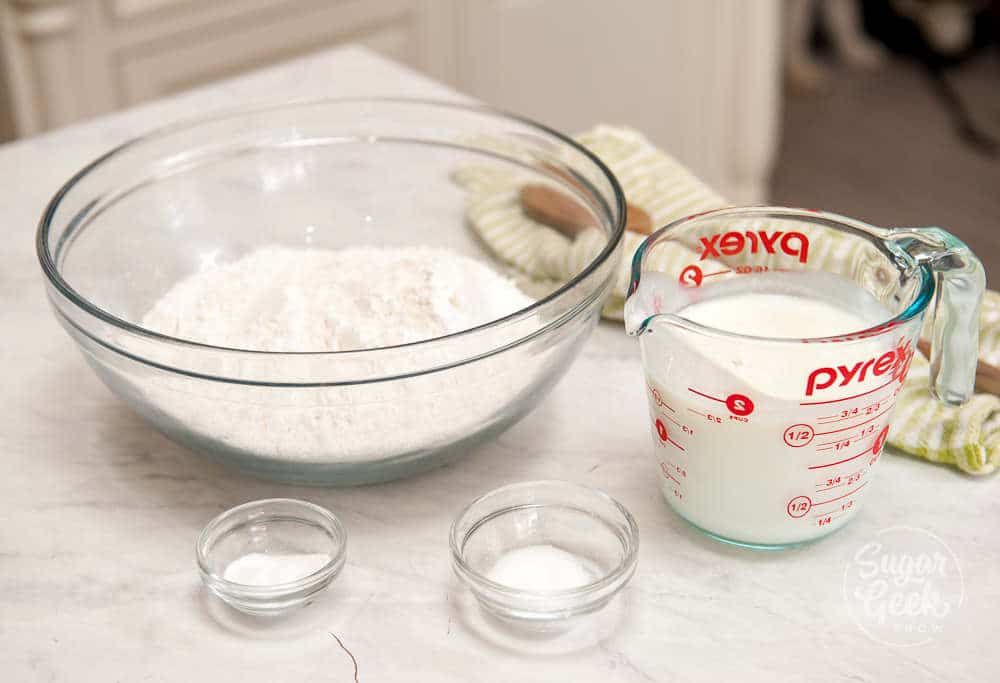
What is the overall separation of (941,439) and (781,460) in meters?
0.20

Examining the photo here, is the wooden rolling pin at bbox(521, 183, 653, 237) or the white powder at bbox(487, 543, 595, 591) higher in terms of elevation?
the wooden rolling pin at bbox(521, 183, 653, 237)

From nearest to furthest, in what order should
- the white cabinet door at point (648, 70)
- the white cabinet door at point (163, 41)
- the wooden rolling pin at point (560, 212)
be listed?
the wooden rolling pin at point (560, 212) < the white cabinet door at point (163, 41) < the white cabinet door at point (648, 70)

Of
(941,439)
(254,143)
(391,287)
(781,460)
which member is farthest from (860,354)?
(254,143)

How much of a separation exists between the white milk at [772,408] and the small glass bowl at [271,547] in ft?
0.71

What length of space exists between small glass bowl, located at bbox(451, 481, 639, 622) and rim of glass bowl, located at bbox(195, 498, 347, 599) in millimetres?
74

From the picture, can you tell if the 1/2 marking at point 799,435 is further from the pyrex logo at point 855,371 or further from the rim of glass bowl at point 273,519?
the rim of glass bowl at point 273,519

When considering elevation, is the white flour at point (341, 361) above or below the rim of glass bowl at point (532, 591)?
above

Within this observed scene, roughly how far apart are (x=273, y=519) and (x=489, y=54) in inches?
70.4

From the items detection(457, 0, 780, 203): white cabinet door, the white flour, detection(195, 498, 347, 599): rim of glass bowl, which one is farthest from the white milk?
detection(457, 0, 780, 203): white cabinet door

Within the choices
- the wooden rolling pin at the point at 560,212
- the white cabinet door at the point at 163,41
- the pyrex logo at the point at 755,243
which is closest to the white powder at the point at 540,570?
the pyrex logo at the point at 755,243

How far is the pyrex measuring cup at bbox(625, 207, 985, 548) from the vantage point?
66cm

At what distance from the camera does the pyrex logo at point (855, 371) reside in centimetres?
66

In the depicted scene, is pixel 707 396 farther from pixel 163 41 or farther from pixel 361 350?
pixel 163 41

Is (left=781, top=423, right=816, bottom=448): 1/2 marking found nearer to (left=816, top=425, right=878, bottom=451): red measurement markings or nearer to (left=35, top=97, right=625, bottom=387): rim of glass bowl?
(left=816, top=425, right=878, bottom=451): red measurement markings
